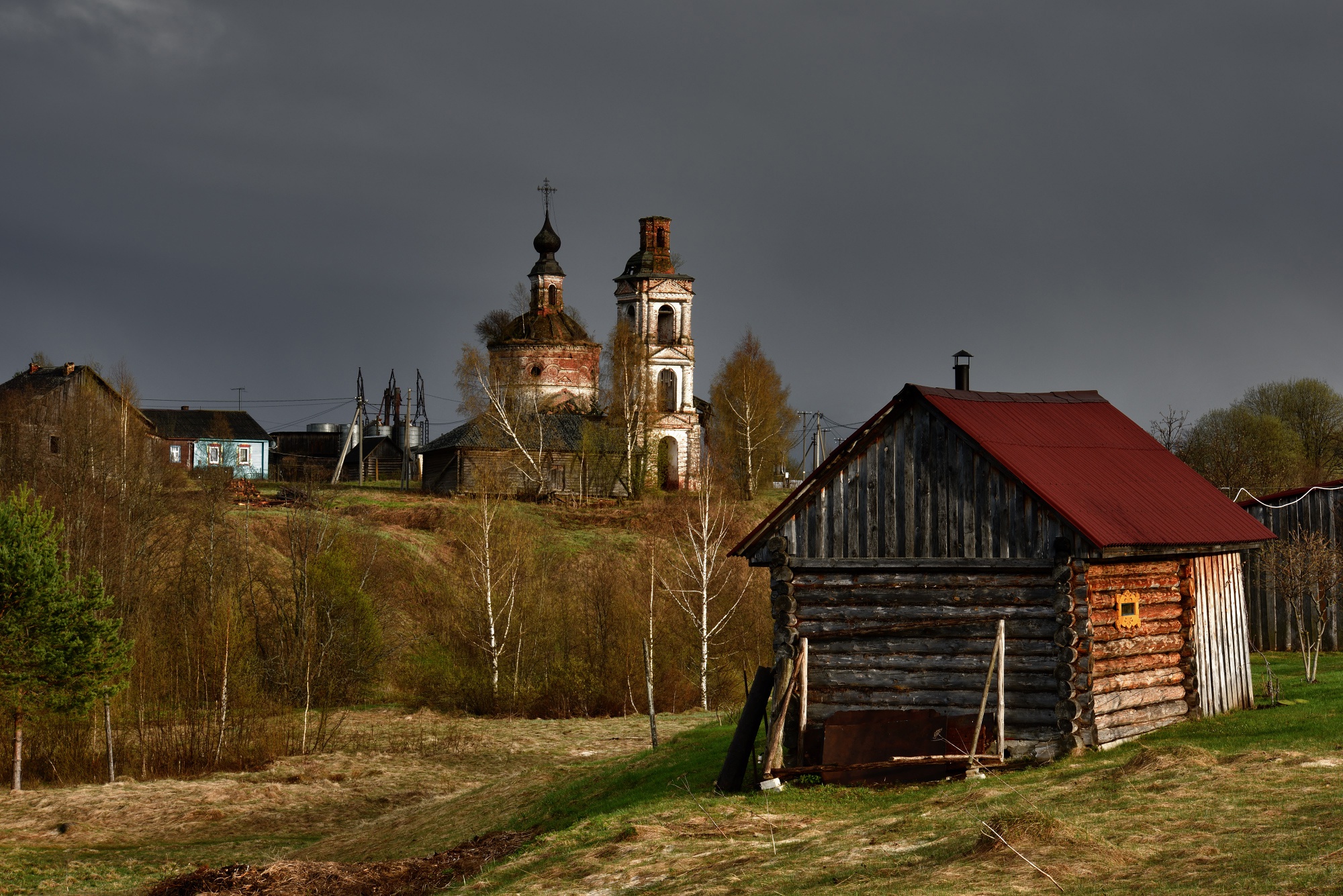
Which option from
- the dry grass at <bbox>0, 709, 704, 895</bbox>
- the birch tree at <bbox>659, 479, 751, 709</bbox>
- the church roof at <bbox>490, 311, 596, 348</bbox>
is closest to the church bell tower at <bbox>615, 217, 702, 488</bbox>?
the church roof at <bbox>490, 311, 596, 348</bbox>

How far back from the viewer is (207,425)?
8244 cm

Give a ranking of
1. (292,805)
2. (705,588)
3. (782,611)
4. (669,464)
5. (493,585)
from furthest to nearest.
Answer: (669,464)
(493,585)
(705,588)
(292,805)
(782,611)

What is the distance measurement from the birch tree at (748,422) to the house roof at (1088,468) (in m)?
50.1

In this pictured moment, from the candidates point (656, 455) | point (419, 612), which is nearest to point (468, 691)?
point (419, 612)

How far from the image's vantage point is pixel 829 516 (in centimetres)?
1816

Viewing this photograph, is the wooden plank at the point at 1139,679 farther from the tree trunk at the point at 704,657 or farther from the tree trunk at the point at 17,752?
the tree trunk at the point at 17,752

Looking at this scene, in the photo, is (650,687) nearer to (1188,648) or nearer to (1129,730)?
(1129,730)

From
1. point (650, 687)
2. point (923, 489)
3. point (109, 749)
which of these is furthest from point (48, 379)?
point (923, 489)

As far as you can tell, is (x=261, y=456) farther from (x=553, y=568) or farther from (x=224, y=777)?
(x=224, y=777)

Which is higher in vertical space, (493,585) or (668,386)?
(668,386)

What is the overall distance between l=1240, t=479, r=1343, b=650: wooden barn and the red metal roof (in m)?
10.3

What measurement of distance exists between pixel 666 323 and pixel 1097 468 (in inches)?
2311

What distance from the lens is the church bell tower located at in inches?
2923

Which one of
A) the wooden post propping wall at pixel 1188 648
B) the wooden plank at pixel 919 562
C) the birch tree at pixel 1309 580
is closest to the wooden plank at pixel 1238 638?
the wooden post propping wall at pixel 1188 648
